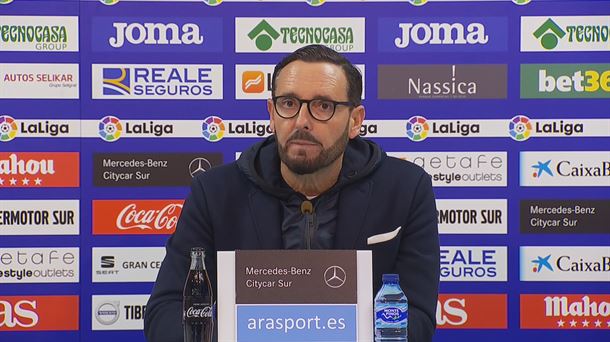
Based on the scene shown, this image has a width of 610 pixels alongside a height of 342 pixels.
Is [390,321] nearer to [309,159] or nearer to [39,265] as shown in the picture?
[309,159]

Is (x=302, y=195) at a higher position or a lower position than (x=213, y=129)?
lower

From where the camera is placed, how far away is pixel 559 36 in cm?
326

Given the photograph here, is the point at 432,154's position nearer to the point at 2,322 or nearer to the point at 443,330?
the point at 443,330

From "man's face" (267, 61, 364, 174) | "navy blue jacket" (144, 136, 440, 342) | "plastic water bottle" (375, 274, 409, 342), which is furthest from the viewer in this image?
"navy blue jacket" (144, 136, 440, 342)

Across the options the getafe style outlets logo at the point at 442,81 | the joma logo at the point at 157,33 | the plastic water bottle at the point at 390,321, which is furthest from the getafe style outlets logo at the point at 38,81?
the plastic water bottle at the point at 390,321

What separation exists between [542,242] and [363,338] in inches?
80.4

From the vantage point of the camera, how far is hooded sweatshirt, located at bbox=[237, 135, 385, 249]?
6.34ft

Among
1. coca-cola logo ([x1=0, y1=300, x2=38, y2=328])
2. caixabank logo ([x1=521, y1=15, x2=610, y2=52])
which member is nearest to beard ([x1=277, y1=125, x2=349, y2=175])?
caixabank logo ([x1=521, y1=15, x2=610, y2=52])

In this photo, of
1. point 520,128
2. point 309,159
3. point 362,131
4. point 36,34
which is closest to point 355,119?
point 309,159

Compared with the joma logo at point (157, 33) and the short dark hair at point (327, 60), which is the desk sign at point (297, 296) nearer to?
the short dark hair at point (327, 60)

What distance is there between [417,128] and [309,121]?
5.06ft

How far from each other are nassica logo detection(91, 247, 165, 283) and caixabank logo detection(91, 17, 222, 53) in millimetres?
899

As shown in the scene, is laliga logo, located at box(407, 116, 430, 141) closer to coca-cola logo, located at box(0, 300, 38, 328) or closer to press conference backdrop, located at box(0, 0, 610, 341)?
press conference backdrop, located at box(0, 0, 610, 341)

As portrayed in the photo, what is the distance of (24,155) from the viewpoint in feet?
10.5
